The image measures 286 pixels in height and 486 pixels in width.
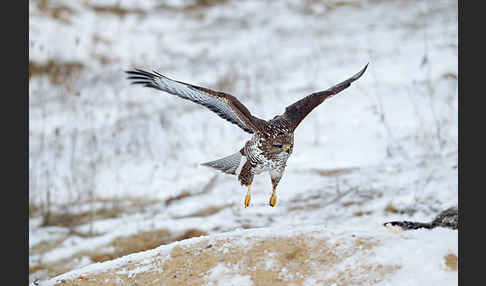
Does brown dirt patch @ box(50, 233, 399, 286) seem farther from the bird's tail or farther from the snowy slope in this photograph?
the bird's tail

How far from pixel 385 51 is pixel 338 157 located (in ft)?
17.7

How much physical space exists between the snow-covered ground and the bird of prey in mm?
671

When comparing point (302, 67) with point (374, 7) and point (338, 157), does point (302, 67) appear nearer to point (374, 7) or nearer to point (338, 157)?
point (338, 157)

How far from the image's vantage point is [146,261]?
11.3 feet

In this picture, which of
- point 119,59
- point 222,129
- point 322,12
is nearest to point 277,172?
point 222,129

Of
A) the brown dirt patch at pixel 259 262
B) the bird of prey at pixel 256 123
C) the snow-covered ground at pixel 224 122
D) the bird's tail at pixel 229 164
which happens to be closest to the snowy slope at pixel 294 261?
the brown dirt patch at pixel 259 262

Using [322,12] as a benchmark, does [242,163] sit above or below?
below

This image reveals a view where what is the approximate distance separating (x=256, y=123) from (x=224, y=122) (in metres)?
5.51

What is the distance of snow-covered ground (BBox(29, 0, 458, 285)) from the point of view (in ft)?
19.9

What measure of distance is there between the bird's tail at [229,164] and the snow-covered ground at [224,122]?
1.00 meters

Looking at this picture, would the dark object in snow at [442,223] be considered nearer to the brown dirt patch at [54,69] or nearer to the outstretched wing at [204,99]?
the outstretched wing at [204,99]

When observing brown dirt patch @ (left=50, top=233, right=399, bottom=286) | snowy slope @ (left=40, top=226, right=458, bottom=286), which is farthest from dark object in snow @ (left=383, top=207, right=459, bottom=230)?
brown dirt patch @ (left=50, top=233, right=399, bottom=286)

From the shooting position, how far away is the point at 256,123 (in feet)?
11.5

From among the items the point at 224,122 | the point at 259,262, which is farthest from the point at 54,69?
the point at 259,262
